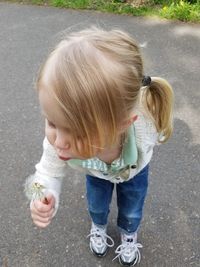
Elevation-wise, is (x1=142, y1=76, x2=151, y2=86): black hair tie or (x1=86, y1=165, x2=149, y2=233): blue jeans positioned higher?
(x1=142, y1=76, x2=151, y2=86): black hair tie

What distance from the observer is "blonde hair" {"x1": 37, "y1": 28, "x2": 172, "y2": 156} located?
3.25 feet

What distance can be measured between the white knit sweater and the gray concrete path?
1.15 feet

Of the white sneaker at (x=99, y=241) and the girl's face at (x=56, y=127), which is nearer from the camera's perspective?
the girl's face at (x=56, y=127)

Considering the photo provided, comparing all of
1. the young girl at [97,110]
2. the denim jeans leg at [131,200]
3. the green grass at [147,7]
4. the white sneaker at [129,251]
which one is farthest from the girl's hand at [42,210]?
the green grass at [147,7]

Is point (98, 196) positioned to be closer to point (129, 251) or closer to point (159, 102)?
point (129, 251)

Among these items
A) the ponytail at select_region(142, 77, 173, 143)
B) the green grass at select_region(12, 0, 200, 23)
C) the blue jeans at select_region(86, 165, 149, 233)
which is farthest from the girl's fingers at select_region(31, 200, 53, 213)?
the green grass at select_region(12, 0, 200, 23)

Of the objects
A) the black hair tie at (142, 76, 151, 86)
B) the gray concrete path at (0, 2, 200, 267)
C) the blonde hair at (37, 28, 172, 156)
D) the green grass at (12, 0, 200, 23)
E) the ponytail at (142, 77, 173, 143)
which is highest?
the blonde hair at (37, 28, 172, 156)

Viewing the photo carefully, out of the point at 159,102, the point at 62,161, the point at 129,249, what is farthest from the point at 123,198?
the point at 159,102

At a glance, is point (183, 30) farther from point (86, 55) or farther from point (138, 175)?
point (86, 55)

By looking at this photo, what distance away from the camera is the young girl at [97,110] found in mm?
995

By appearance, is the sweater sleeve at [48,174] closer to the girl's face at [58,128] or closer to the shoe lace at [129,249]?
the girl's face at [58,128]

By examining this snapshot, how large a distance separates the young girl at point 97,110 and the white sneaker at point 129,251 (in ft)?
1.39

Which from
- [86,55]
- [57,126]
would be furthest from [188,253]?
[86,55]

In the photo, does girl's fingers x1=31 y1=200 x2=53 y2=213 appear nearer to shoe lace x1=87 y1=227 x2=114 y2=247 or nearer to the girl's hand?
the girl's hand
